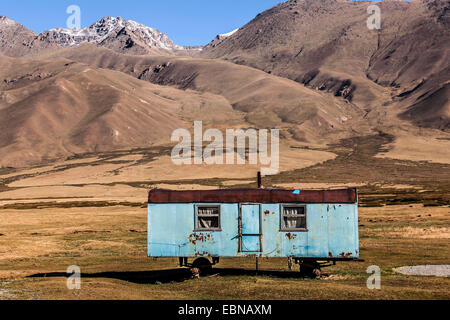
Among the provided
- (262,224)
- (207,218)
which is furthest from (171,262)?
(262,224)

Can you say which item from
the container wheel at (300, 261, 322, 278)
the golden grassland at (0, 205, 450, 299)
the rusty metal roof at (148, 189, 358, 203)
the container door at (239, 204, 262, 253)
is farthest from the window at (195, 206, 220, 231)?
the container wheel at (300, 261, 322, 278)

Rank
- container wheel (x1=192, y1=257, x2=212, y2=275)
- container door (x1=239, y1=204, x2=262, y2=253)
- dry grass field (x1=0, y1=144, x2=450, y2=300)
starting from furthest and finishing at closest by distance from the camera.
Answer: container wheel (x1=192, y1=257, x2=212, y2=275) < container door (x1=239, y1=204, x2=262, y2=253) < dry grass field (x1=0, y1=144, x2=450, y2=300)

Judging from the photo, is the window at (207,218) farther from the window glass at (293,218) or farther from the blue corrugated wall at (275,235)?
the window glass at (293,218)

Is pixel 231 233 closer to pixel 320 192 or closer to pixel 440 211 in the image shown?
pixel 320 192

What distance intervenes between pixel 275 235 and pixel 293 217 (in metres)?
1.20

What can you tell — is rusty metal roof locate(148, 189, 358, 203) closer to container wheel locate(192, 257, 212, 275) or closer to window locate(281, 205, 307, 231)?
window locate(281, 205, 307, 231)

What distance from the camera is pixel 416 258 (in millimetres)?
30719

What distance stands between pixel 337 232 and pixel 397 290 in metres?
4.92

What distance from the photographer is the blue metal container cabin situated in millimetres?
24812

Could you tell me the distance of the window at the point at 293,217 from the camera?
2502 centimetres

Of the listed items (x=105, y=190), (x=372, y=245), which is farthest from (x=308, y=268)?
(x=105, y=190)

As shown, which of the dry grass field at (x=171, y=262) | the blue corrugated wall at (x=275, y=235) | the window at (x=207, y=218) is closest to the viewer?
the dry grass field at (x=171, y=262)

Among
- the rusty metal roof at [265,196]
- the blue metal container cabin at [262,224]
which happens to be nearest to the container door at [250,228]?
the blue metal container cabin at [262,224]

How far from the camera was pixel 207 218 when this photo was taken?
25.6 metres
